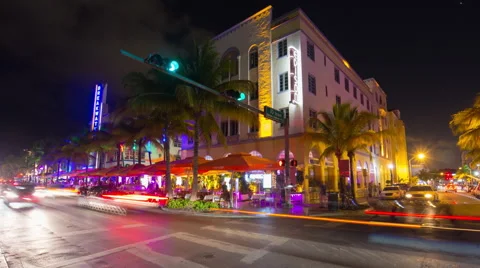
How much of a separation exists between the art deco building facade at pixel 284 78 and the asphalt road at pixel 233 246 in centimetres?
1251

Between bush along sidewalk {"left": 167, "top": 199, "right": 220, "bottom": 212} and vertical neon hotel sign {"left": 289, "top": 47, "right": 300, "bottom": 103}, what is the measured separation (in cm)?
1189

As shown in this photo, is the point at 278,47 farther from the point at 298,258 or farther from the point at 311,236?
the point at 298,258

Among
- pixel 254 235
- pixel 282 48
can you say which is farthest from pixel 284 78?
pixel 254 235

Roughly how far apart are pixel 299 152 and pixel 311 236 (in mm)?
15154

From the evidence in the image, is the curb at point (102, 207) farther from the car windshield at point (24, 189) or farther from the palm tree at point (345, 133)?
the palm tree at point (345, 133)

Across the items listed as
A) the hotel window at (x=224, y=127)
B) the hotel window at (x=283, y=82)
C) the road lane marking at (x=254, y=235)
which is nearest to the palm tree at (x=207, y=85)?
the road lane marking at (x=254, y=235)

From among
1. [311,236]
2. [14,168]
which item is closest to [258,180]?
[311,236]

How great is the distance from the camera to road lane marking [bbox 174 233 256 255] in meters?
7.96

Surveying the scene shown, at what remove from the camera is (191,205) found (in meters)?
17.4

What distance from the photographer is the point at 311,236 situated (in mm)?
9688

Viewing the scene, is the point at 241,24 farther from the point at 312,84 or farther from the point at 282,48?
the point at 312,84

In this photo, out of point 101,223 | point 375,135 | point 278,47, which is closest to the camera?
point 101,223

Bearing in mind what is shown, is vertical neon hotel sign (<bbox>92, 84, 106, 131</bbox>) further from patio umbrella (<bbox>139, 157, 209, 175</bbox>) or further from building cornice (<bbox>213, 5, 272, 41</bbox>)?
patio umbrella (<bbox>139, 157, 209, 175</bbox>)

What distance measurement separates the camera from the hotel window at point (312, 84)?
27.6 metres
